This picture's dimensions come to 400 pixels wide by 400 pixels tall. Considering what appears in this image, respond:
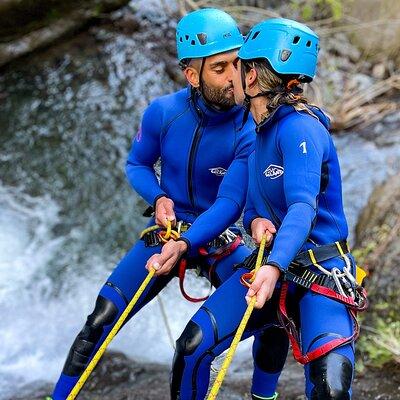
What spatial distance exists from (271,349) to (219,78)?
1.37 metres

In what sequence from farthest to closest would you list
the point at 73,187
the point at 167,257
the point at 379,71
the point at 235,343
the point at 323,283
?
the point at 379,71 → the point at 73,187 → the point at 167,257 → the point at 323,283 → the point at 235,343

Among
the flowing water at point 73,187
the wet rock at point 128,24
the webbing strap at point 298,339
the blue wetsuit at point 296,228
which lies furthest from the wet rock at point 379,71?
the webbing strap at point 298,339

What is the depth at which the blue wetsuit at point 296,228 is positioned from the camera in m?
2.76

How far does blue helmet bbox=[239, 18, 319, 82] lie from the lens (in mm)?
2967

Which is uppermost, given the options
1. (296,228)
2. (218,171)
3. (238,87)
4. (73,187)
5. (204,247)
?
(238,87)

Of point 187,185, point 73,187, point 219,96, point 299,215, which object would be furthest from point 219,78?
point 73,187

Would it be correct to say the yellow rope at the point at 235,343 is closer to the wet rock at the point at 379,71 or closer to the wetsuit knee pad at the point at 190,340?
the wetsuit knee pad at the point at 190,340

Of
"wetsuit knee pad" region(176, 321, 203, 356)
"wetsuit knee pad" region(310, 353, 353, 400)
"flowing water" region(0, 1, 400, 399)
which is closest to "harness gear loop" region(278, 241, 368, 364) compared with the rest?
"wetsuit knee pad" region(310, 353, 353, 400)

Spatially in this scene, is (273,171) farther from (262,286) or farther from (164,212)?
(164,212)

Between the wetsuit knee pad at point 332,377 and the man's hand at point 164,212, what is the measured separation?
1.10 metres

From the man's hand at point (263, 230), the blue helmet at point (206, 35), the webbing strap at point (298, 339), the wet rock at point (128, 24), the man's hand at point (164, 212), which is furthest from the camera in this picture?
the wet rock at point (128, 24)

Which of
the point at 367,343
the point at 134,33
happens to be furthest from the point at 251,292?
the point at 134,33

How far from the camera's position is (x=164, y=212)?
356 cm

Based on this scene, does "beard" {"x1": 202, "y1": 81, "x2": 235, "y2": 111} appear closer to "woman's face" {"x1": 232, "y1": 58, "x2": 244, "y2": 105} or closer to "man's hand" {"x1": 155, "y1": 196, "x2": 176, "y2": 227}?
"woman's face" {"x1": 232, "y1": 58, "x2": 244, "y2": 105}
